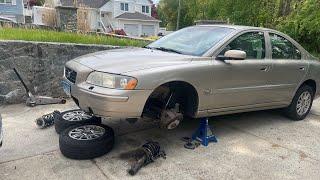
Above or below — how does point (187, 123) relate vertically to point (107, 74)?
below

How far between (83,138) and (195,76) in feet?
5.23

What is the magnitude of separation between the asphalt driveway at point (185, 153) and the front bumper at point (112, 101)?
0.61 meters

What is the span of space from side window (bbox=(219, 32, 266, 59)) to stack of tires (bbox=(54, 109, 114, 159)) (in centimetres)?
212

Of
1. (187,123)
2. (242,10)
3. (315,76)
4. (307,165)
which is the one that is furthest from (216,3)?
(307,165)

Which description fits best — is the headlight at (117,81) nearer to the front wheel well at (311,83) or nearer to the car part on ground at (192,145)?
the car part on ground at (192,145)

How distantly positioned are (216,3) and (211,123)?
12.7 meters

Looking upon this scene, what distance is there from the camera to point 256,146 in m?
4.99

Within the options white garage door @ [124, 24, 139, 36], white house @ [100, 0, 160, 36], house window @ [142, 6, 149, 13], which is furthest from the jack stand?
house window @ [142, 6, 149, 13]

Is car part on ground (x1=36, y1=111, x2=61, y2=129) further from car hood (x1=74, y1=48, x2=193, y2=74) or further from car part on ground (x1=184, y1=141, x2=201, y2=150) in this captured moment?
car part on ground (x1=184, y1=141, x2=201, y2=150)

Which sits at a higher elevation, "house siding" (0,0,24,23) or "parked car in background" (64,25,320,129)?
"house siding" (0,0,24,23)

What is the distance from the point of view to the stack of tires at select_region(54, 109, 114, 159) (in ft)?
13.7

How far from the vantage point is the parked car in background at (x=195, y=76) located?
13.4 feet

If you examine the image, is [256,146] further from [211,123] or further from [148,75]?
[148,75]

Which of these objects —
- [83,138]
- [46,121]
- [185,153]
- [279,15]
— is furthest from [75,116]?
[279,15]
